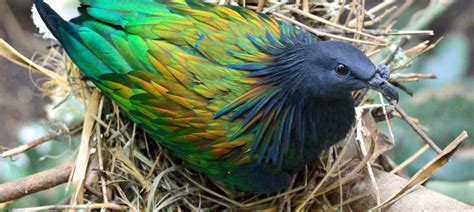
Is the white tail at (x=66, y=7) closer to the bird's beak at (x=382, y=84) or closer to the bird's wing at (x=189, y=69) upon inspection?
the bird's wing at (x=189, y=69)

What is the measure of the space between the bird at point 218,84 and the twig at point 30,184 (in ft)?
0.61

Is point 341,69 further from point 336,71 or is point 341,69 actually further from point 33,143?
point 33,143

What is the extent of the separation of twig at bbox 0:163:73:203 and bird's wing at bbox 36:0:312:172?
192 mm

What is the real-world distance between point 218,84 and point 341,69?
0.25 meters

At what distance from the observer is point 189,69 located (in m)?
1.46

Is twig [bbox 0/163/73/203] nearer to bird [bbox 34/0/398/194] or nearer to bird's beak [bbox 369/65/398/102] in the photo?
bird [bbox 34/0/398/194]

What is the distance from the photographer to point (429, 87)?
84.7 inches

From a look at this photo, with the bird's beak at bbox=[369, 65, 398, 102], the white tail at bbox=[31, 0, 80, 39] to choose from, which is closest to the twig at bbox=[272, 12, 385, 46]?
the bird's beak at bbox=[369, 65, 398, 102]

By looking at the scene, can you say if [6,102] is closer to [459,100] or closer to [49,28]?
[49,28]

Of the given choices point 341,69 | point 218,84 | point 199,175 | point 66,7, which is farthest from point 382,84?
point 66,7

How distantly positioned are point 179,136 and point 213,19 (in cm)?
24

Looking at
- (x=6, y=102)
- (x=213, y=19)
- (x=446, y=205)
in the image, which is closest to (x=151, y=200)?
(x=213, y=19)

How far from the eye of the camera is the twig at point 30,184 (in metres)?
1.49

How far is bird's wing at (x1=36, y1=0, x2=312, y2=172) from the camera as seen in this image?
144cm
